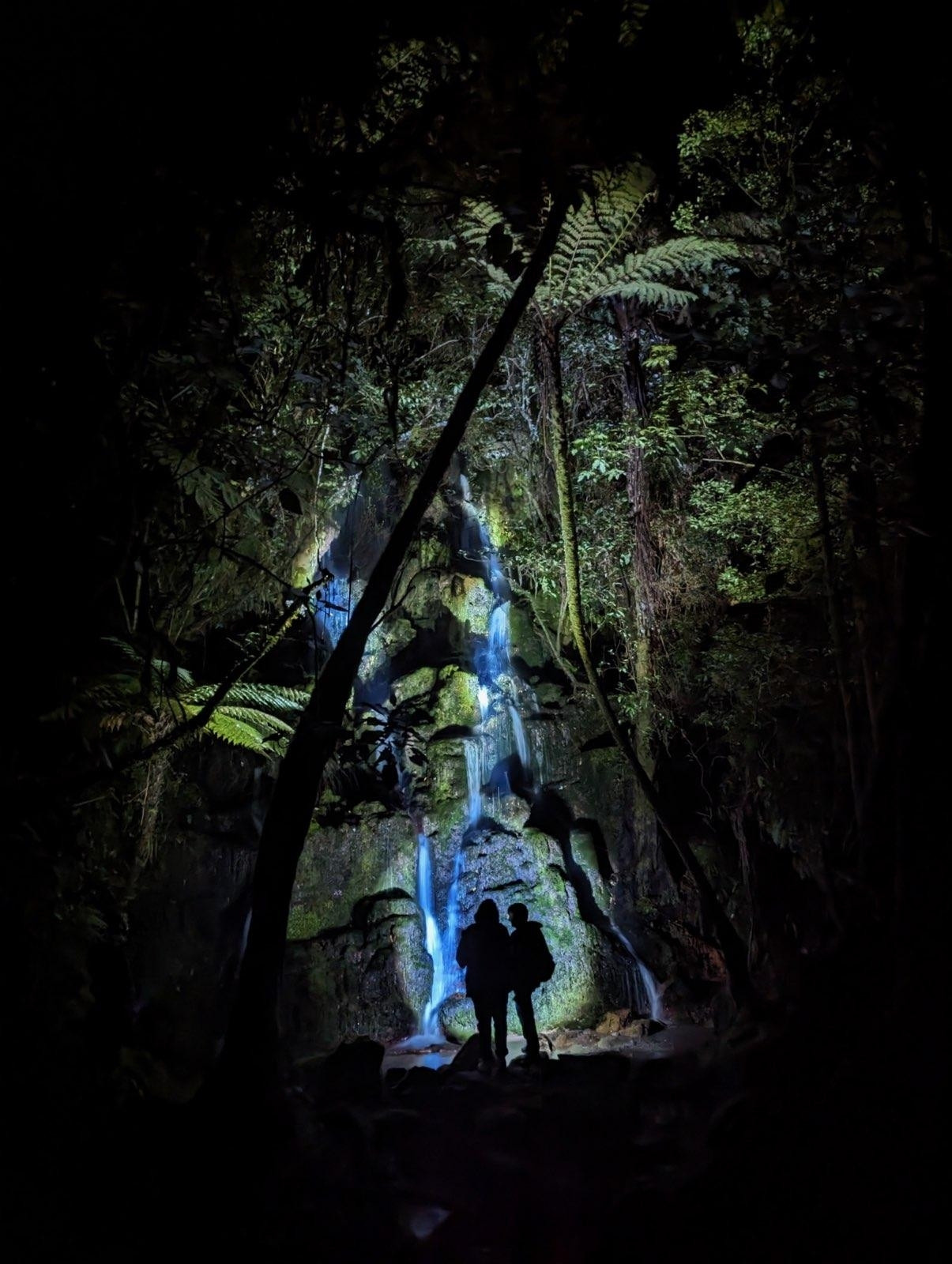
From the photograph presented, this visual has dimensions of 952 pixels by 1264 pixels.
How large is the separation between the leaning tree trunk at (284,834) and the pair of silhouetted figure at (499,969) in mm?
3867

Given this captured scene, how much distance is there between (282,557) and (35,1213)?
7364 millimetres

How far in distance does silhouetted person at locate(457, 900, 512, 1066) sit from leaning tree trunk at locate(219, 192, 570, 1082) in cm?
386

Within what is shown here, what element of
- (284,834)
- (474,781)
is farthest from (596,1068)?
(474,781)

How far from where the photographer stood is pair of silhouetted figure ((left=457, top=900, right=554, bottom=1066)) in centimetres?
691

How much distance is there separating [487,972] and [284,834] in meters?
4.26

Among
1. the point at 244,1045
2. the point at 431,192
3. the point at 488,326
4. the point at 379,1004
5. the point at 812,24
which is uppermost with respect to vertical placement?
the point at 488,326

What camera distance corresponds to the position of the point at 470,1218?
4176 millimetres

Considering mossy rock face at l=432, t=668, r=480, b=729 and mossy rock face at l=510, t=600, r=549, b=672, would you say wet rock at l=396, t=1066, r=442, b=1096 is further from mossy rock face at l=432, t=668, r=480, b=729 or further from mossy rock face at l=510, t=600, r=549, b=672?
mossy rock face at l=510, t=600, r=549, b=672

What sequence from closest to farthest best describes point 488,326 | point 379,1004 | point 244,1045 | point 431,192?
1. point 244,1045
2. point 431,192
3. point 488,326
4. point 379,1004

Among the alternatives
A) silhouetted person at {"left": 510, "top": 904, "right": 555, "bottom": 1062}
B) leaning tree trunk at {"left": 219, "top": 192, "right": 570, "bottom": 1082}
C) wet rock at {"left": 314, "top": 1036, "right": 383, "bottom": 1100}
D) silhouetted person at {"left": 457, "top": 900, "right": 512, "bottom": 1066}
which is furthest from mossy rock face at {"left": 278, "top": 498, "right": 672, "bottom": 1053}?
leaning tree trunk at {"left": 219, "top": 192, "right": 570, "bottom": 1082}

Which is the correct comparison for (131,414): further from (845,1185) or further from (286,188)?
(845,1185)

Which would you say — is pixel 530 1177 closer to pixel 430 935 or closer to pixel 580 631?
pixel 580 631

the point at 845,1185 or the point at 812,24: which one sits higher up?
the point at 812,24

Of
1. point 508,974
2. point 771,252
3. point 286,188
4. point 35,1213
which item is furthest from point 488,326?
point 35,1213
